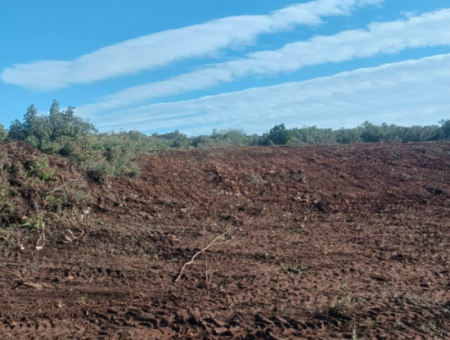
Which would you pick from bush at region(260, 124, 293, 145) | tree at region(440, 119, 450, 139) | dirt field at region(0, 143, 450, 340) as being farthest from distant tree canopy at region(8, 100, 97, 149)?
tree at region(440, 119, 450, 139)

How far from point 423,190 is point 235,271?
829cm

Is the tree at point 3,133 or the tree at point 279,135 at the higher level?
the tree at point 279,135

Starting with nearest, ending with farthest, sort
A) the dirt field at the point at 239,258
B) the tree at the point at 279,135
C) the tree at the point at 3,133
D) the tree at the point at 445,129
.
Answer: the dirt field at the point at 239,258 → the tree at the point at 3,133 → the tree at the point at 279,135 → the tree at the point at 445,129

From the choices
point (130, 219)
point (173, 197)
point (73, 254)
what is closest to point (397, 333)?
point (73, 254)

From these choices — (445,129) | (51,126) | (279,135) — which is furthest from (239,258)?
(445,129)

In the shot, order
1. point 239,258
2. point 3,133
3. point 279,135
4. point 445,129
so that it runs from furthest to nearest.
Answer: point 445,129, point 279,135, point 3,133, point 239,258

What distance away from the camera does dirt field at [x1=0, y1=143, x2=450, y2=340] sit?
520 centimetres

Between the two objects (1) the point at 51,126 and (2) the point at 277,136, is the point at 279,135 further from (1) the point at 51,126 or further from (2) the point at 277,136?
(1) the point at 51,126

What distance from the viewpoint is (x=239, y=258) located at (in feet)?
25.2

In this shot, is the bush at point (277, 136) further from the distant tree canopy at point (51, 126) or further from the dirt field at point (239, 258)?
the distant tree canopy at point (51, 126)

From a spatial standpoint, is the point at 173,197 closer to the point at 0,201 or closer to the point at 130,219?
the point at 130,219

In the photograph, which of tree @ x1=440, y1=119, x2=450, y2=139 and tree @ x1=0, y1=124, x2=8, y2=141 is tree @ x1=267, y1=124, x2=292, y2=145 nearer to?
tree @ x1=440, y1=119, x2=450, y2=139

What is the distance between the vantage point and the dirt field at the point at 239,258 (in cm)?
520

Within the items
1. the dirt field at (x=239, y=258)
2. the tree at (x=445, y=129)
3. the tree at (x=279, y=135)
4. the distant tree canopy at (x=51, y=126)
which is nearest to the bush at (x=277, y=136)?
the tree at (x=279, y=135)
